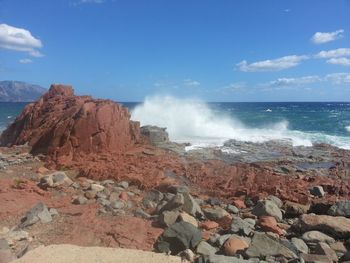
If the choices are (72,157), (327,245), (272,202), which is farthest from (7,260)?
(72,157)

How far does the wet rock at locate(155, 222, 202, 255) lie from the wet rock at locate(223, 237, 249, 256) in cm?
44

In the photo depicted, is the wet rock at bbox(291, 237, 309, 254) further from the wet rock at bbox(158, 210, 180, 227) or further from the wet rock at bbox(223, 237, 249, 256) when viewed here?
the wet rock at bbox(158, 210, 180, 227)

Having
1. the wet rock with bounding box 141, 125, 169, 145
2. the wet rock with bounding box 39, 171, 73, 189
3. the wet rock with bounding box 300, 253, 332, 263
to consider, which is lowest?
the wet rock with bounding box 300, 253, 332, 263

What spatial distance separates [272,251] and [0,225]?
4530 millimetres

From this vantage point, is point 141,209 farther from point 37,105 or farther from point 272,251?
point 37,105

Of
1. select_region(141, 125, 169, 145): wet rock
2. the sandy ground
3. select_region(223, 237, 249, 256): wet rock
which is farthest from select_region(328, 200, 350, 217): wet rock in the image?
select_region(141, 125, 169, 145): wet rock

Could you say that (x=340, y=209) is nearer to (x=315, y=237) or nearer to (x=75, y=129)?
(x=315, y=237)

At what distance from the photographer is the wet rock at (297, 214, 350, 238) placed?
24.5 ft

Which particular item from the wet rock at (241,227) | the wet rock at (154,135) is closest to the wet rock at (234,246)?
the wet rock at (241,227)

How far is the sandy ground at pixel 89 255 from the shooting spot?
20.2 feet

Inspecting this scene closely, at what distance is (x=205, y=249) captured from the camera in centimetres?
662

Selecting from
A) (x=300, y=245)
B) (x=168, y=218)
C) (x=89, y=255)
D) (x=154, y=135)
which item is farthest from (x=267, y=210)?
(x=154, y=135)

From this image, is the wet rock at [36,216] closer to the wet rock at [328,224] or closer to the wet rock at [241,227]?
the wet rock at [241,227]

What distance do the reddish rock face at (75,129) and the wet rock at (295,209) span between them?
5.82 m
